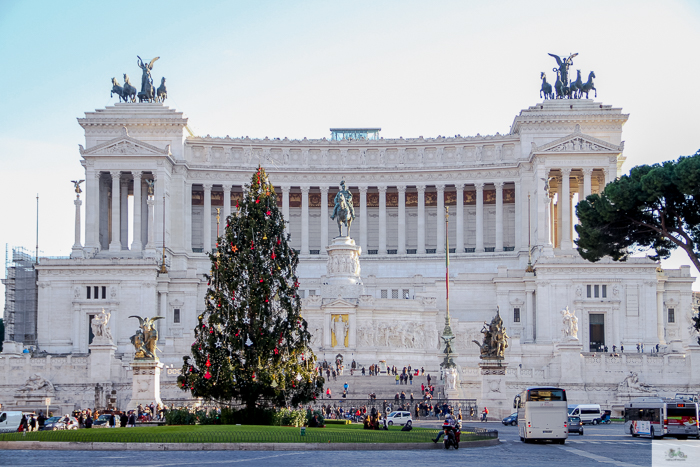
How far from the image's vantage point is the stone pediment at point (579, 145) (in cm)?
9706

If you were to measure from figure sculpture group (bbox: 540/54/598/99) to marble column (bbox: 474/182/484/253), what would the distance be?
11.2m

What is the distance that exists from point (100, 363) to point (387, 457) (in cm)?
3756

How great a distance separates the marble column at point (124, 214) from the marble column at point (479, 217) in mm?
34138

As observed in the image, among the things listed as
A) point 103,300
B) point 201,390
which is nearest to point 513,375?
point 201,390

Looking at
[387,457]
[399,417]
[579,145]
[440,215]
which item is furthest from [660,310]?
[387,457]

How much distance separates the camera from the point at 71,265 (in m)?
86.6

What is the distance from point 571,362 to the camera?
67625mm

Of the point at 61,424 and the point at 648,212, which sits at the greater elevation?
the point at 648,212

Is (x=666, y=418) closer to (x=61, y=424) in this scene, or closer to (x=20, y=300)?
(x=61, y=424)

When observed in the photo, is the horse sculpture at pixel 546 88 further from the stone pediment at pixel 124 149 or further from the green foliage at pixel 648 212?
the green foliage at pixel 648 212

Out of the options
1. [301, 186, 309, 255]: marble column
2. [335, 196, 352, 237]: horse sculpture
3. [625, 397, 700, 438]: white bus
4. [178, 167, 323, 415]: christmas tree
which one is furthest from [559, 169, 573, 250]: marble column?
[178, 167, 323, 415]: christmas tree

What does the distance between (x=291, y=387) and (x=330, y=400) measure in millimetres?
17164

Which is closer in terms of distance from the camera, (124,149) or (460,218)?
(124,149)

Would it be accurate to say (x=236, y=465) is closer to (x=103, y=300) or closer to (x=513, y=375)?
(x=513, y=375)
